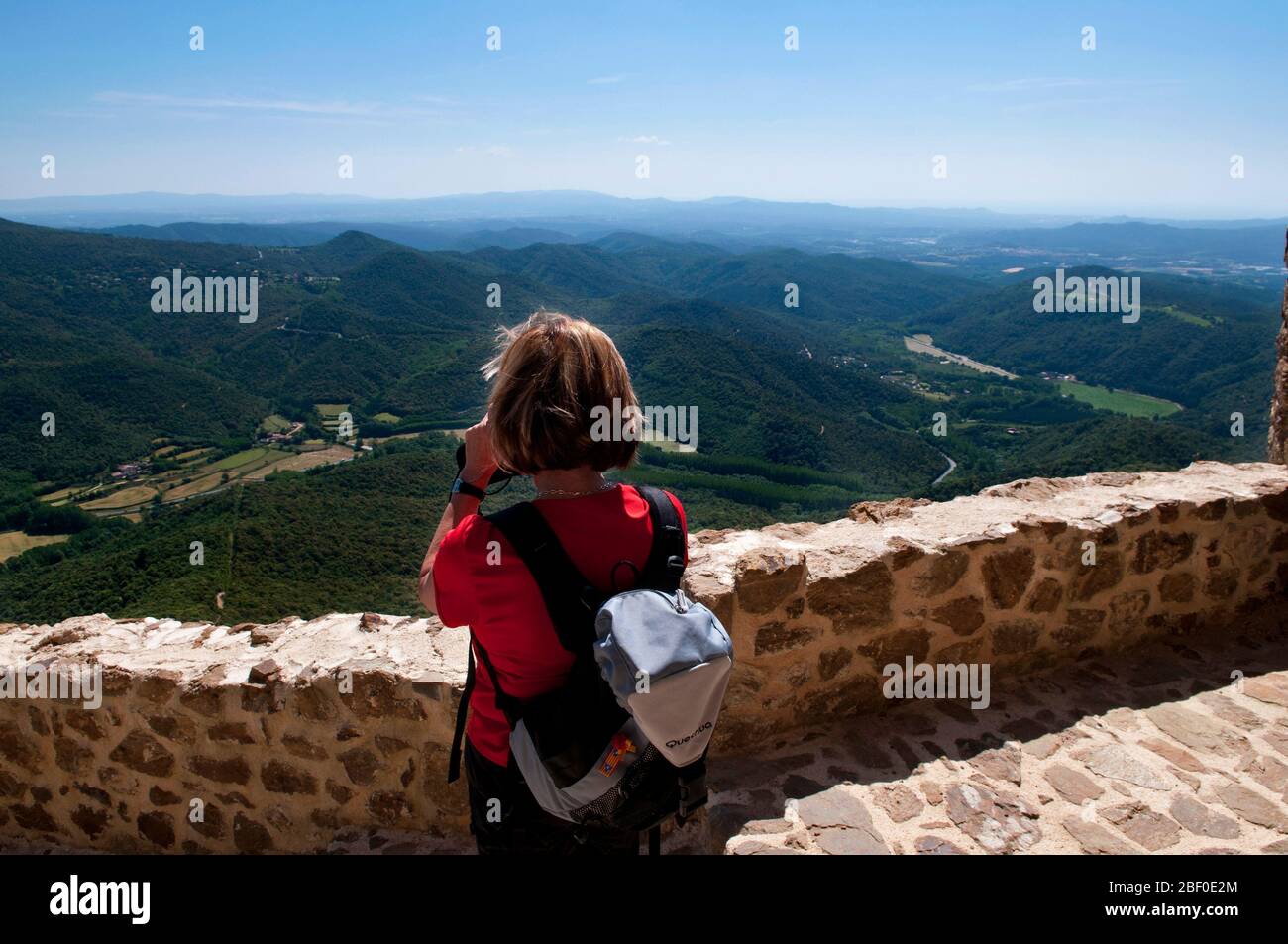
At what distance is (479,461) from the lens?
1683 mm

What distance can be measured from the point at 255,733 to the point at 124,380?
221 feet

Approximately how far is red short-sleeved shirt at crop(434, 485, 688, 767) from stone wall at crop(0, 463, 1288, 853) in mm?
1061

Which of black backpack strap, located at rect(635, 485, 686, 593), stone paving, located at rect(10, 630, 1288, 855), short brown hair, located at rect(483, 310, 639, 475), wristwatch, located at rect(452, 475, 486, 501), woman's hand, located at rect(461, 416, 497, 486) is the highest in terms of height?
short brown hair, located at rect(483, 310, 639, 475)

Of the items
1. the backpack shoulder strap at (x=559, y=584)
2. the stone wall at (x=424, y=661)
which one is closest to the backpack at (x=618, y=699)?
the backpack shoulder strap at (x=559, y=584)

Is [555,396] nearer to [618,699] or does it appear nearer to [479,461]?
[479,461]

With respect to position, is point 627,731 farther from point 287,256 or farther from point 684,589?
Answer: point 287,256

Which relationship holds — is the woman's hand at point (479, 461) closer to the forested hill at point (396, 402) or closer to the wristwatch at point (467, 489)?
the wristwatch at point (467, 489)

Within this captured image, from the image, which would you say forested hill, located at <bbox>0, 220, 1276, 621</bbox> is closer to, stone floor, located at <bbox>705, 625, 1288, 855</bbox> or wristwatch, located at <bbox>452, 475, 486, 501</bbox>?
stone floor, located at <bbox>705, 625, 1288, 855</bbox>

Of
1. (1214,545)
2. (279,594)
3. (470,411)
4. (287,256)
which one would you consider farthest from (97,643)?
(287,256)

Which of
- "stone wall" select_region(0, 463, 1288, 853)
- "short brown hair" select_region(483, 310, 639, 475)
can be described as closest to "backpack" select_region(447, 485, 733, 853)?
"short brown hair" select_region(483, 310, 639, 475)

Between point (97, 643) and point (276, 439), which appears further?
point (276, 439)

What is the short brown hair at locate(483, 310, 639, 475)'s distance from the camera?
1.44m

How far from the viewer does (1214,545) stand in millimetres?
3754
